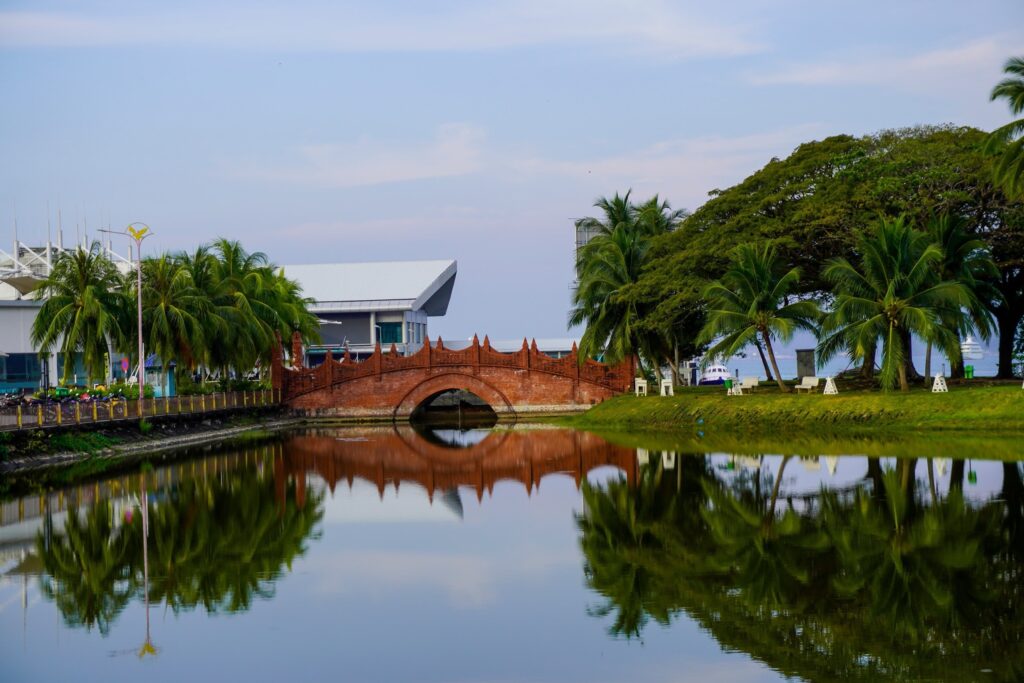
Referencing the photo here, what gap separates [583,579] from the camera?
13594 millimetres

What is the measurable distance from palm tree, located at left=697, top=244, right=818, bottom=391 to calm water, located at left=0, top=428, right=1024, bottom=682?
38.2 ft

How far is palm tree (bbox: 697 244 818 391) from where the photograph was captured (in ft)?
116

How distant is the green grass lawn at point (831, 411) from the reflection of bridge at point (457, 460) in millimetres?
2796

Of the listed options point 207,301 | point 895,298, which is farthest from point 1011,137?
point 207,301

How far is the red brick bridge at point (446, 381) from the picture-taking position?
158 ft

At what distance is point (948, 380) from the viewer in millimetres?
35469

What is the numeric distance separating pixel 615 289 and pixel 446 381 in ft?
33.3

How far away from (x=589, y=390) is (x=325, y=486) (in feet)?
79.8

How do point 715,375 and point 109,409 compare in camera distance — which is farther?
point 715,375

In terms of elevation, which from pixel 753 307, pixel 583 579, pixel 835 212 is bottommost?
pixel 583 579

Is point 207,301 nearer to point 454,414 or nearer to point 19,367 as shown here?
point 454,414

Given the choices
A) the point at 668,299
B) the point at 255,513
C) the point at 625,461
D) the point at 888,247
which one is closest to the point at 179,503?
the point at 255,513

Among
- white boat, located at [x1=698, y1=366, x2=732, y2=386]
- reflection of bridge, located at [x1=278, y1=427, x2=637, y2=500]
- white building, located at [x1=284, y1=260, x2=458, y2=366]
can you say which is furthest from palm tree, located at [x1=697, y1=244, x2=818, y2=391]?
white building, located at [x1=284, y1=260, x2=458, y2=366]

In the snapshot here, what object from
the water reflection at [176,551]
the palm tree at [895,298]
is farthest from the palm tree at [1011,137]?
the water reflection at [176,551]
